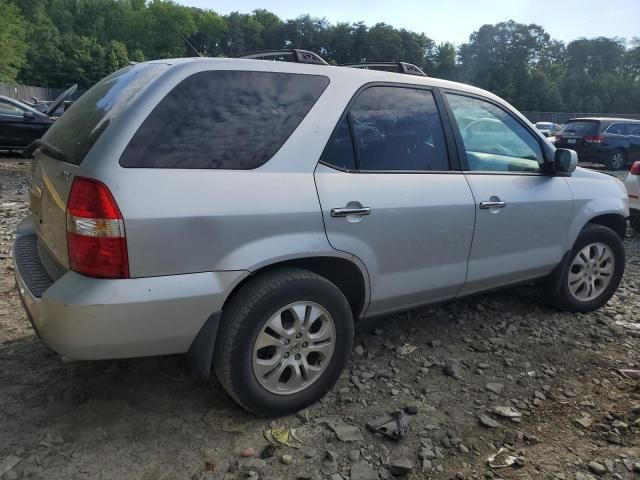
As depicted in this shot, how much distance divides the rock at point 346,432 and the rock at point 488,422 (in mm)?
672

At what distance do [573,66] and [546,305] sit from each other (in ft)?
341

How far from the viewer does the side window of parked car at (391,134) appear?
9.39 ft

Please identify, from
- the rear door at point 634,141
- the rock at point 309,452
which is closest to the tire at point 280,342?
the rock at point 309,452

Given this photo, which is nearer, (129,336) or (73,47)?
(129,336)

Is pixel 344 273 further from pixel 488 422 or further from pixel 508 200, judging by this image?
pixel 508 200

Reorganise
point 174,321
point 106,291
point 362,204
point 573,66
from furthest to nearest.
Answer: point 573,66
point 362,204
point 174,321
point 106,291

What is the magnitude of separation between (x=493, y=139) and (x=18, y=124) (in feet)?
35.8

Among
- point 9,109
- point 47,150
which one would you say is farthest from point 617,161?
point 47,150

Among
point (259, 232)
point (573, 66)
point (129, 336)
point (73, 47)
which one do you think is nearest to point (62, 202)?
point (129, 336)

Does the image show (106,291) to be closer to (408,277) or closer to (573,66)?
(408,277)

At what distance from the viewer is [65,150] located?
2.56m

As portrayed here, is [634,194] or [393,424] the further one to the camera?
[634,194]

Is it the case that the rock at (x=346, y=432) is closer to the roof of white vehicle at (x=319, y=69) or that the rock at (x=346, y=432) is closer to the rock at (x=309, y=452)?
the rock at (x=309, y=452)

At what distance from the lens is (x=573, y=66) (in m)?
94.0
